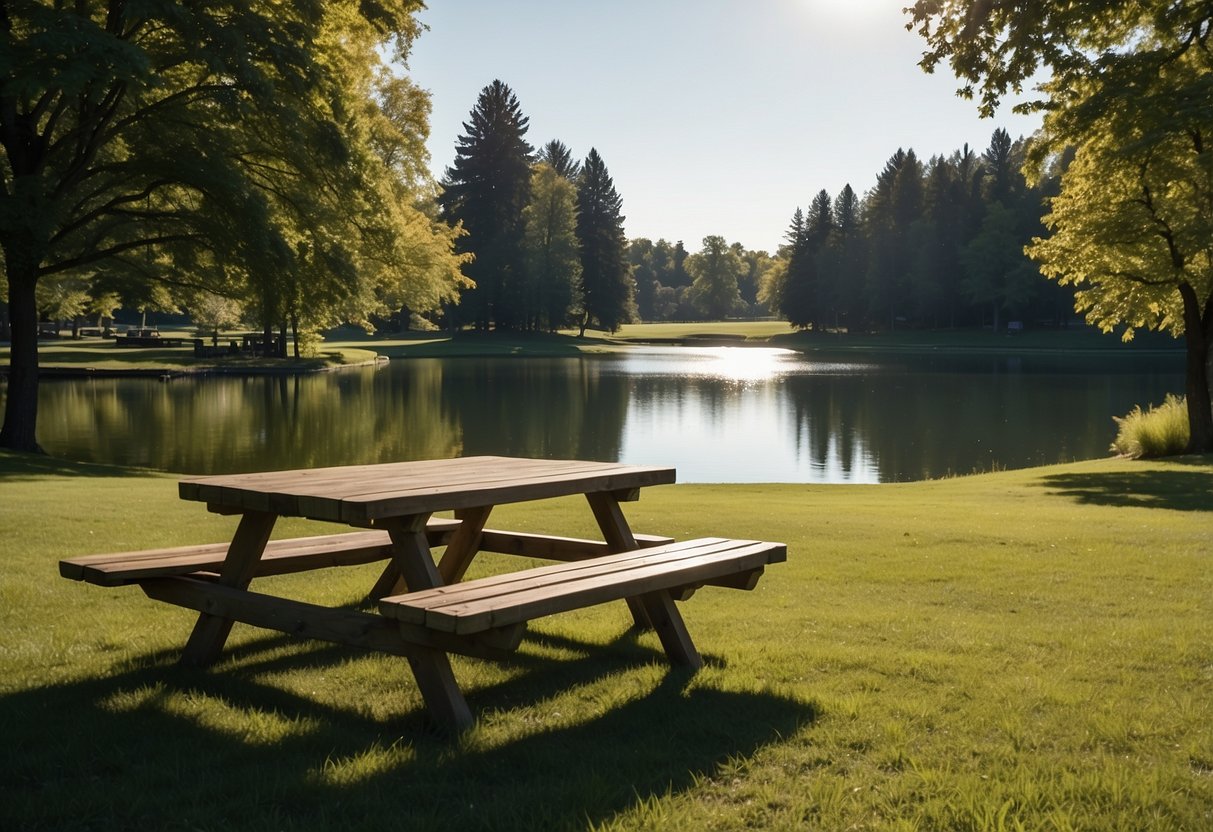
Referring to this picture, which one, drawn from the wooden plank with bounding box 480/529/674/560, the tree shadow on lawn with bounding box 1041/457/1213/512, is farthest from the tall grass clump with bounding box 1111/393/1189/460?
the wooden plank with bounding box 480/529/674/560

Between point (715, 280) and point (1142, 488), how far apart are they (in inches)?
4998

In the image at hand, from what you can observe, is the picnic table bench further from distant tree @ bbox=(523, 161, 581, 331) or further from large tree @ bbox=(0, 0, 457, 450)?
distant tree @ bbox=(523, 161, 581, 331)

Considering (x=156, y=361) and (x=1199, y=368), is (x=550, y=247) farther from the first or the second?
(x=1199, y=368)

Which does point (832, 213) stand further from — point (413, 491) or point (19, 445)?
point (413, 491)

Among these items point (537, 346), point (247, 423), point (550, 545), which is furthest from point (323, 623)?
point (537, 346)

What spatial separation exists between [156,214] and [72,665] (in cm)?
1695

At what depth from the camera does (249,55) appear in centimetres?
1800

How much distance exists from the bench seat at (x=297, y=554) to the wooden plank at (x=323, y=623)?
15 cm

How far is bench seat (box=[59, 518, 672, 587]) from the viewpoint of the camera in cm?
534

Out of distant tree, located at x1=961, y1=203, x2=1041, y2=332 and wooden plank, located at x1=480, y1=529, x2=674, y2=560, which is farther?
distant tree, located at x1=961, y1=203, x2=1041, y2=332

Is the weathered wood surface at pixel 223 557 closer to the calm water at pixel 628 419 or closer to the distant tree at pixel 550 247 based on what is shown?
the calm water at pixel 628 419

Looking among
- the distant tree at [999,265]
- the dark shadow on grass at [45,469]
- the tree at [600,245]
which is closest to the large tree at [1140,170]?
the dark shadow on grass at [45,469]

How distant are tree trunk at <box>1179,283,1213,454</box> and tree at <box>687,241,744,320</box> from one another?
117428 mm

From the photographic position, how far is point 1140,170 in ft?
65.2
